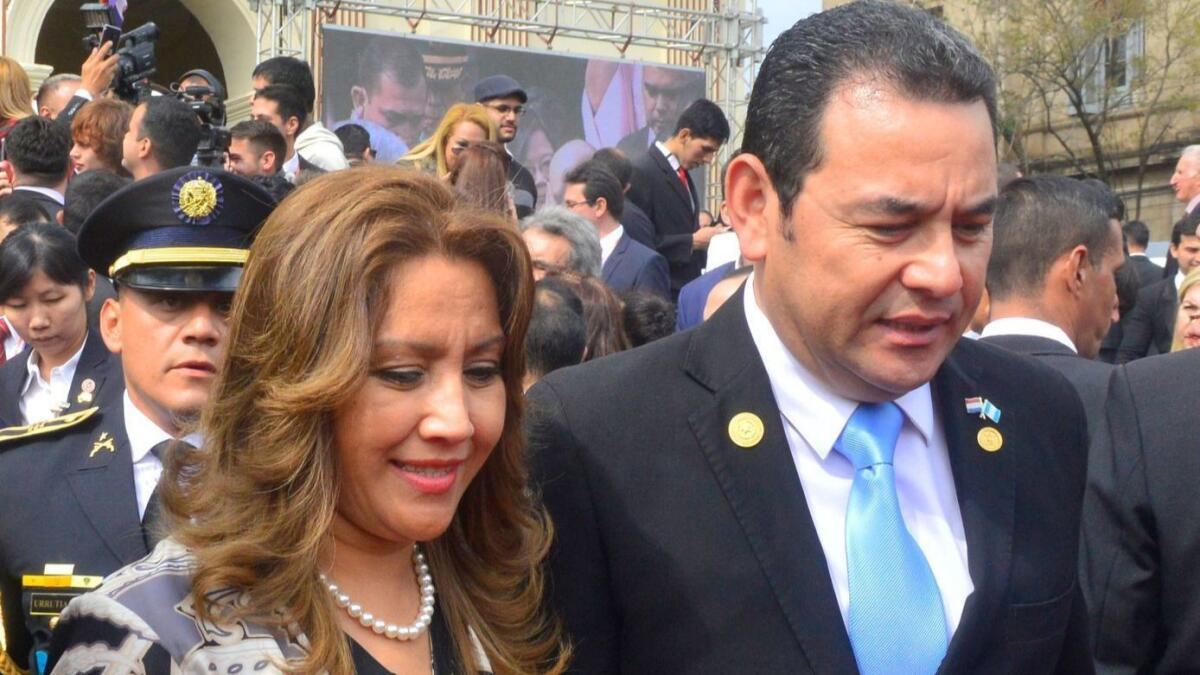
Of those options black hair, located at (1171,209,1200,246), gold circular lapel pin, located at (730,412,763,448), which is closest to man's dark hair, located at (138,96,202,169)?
gold circular lapel pin, located at (730,412,763,448)

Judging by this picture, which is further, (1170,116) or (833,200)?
(1170,116)

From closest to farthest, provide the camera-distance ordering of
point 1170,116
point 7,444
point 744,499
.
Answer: point 744,499 → point 7,444 → point 1170,116

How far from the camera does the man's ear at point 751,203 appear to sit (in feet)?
8.15

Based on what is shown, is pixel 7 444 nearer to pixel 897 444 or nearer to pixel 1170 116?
pixel 897 444

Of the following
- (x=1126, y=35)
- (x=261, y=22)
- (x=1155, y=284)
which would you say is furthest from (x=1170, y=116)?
(x=1155, y=284)

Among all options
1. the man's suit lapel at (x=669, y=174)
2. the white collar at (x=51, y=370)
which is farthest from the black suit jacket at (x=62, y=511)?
the man's suit lapel at (x=669, y=174)

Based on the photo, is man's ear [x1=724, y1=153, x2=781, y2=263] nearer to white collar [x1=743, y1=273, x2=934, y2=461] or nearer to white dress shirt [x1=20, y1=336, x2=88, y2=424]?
white collar [x1=743, y1=273, x2=934, y2=461]

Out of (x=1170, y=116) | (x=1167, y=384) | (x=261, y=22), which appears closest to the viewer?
(x=1167, y=384)

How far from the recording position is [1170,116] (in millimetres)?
29875

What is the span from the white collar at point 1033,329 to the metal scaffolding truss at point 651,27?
13.1m

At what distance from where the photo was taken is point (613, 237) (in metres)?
7.86

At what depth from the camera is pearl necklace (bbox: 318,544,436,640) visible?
89.5 inches

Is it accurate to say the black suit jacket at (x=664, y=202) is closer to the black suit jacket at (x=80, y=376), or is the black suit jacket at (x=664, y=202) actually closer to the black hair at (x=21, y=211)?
the black hair at (x=21, y=211)

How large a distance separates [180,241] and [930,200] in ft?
5.55
